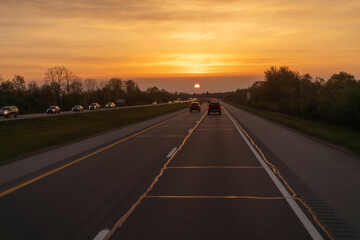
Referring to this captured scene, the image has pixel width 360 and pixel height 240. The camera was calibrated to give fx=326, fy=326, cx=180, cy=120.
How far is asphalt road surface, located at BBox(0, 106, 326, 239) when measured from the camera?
4.84 metres

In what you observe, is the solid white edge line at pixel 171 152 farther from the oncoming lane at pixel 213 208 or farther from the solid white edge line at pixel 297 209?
the solid white edge line at pixel 297 209

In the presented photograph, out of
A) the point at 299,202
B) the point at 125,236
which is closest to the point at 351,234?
the point at 299,202

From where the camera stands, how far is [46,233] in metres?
4.80

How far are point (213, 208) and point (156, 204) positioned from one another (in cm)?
109

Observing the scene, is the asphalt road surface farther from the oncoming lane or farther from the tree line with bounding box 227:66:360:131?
the tree line with bounding box 227:66:360:131

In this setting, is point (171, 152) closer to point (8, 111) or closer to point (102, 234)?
point (102, 234)

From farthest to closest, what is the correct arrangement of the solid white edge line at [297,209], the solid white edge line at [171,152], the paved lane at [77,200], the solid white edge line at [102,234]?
1. the solid white edge line at [171,152]
2. the paved lane at [77,200]
3. the solid white edge line at [297,209]
4. the solid white edge line at [102,234]

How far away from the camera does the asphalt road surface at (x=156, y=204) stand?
4.84 meters

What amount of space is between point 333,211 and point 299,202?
0.69 m

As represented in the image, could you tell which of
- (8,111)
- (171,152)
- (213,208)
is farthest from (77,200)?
(8,111)

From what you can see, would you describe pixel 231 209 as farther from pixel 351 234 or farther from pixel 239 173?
pixel 239 173

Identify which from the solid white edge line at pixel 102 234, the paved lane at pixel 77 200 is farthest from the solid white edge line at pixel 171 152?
the solid white edge line at pixel 102 234

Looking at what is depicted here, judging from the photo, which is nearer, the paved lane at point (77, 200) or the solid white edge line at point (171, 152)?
the paved lane at point (77, 200)

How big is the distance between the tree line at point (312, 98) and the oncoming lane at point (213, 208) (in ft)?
84.1
